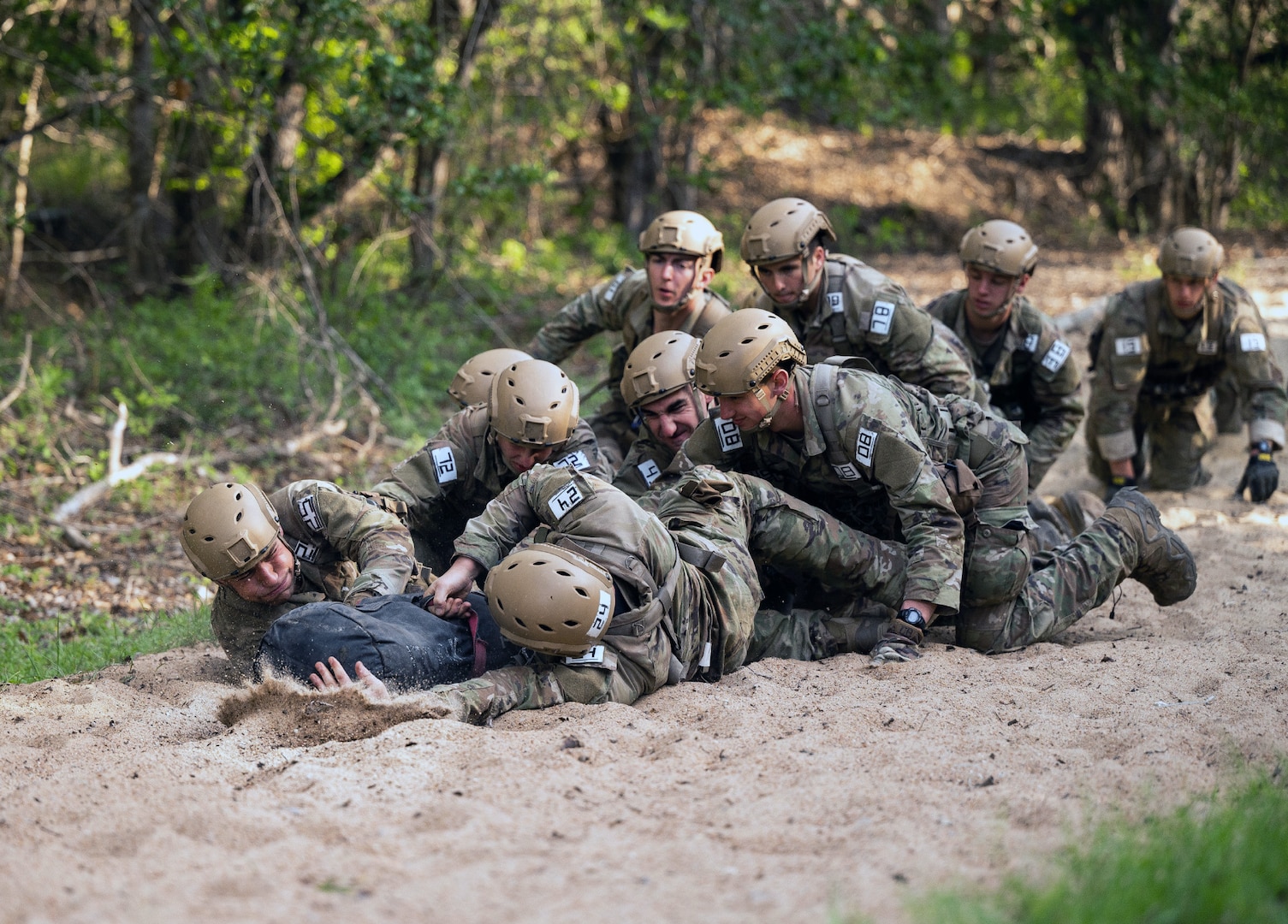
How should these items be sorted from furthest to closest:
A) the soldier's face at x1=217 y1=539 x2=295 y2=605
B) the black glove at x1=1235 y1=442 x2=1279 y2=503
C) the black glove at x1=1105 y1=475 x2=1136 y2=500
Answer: the black glove at x1=1105 y1=475 x2=1136 y2=500, the black glove at x1=1235 y1=442 x2=1279 y2=503, the soldier's face at x1=217 y1=539 x2=295 y2=605

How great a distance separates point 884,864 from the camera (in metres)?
2.66

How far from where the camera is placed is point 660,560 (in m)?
4.20

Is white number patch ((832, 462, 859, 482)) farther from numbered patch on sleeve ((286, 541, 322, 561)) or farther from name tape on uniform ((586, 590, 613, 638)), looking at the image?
numbered patch on sleeve ((286, 541, 322, 561))

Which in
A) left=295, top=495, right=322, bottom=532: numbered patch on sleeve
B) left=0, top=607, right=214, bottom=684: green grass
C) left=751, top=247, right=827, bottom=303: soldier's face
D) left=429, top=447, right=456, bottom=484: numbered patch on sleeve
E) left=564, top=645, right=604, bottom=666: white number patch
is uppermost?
left=751, top=247, right=827, bottom=303: soldier's face

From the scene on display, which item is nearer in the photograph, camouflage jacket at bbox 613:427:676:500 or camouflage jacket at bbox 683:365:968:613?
camouflage jacket at bbox 683:365:968:613

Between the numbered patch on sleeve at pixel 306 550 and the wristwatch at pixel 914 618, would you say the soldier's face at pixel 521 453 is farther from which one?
the wristwatch at pixel 914 618

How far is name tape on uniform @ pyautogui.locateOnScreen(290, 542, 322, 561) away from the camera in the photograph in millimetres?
4910


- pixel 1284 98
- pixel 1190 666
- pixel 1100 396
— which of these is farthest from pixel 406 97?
pixel 1284 98

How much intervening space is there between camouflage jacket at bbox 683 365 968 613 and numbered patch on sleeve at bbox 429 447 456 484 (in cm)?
102

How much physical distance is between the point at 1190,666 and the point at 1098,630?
957 millimetres

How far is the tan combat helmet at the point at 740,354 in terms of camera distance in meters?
4.53

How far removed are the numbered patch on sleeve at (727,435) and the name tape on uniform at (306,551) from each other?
5.61 feet

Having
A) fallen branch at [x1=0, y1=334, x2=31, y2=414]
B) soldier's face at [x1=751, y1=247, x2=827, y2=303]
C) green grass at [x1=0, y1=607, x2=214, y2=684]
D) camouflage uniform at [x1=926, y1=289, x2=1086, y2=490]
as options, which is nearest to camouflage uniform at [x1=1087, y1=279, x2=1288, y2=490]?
camouflage uniform at [x1=926, y1=289, x2=1086, y2=490]

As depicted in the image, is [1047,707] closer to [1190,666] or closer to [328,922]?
[1190,666]
